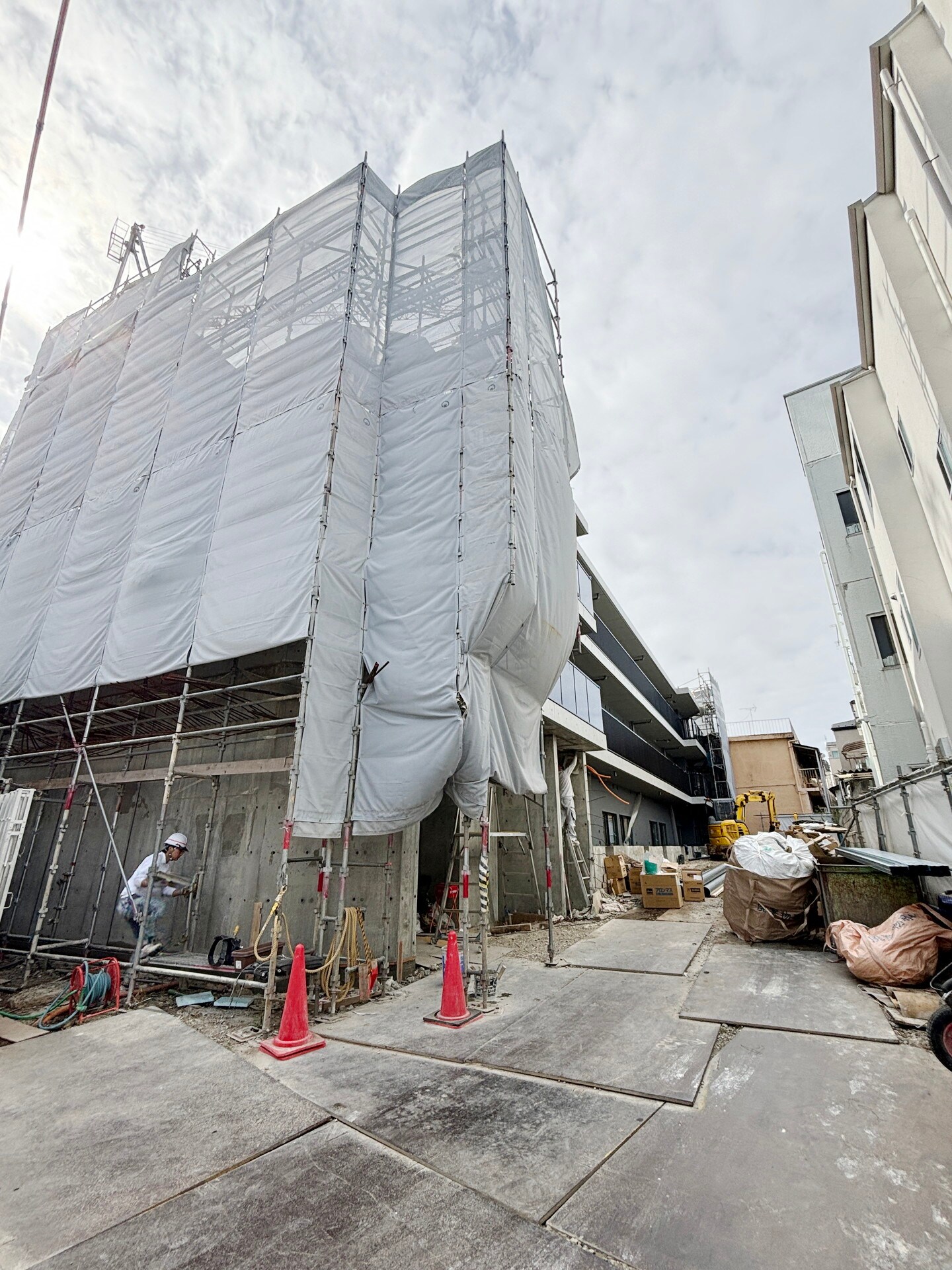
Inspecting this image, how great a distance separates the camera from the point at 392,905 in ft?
24.6

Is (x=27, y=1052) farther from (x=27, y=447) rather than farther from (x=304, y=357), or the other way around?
(x=27, y=447)

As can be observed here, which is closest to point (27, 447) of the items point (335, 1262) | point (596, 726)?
point (596, 726)

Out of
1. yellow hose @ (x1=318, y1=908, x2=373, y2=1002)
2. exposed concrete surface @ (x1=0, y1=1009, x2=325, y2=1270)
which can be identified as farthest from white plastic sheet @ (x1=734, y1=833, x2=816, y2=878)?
exposed concrete surface @ (x1=0, y1=1009, x2=325, y2=1270)

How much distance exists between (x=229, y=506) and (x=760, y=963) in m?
10.0

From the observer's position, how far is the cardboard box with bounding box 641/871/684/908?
1210cm

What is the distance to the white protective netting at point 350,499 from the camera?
7.27 metres

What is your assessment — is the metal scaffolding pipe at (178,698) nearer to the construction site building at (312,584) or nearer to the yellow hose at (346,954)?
the construction site building at (312,584)

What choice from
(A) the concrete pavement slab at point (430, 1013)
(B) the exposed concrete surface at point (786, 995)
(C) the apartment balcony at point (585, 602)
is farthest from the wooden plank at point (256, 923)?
(C) the apartment balcony at point (585, 602)

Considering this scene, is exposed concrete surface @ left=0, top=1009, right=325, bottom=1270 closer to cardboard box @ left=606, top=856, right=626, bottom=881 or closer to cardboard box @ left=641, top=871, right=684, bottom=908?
cardboard box @ left=641, top=871, right=684, bottom=908

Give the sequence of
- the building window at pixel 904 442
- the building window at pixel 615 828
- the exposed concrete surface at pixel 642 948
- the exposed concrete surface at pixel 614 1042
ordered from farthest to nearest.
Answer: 1. the building window at pixel 615 828
2. the building window at pixel 904 442
3. the exposed concrete surface at pixel 642 948
4. the exposed concrete surface at pixel 614 1042

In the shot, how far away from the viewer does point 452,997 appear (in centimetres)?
557

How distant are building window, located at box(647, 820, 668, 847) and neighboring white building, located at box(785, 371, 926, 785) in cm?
1233

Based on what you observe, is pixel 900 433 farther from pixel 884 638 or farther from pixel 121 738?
pixel 121 738

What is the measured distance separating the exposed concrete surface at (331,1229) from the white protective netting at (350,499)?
3.85 m
